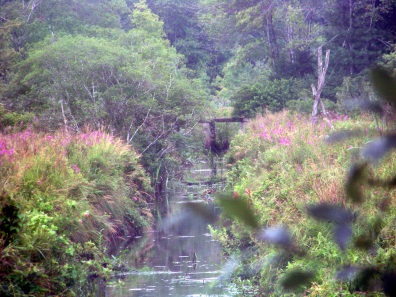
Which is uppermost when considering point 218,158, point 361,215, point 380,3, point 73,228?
point 380,3

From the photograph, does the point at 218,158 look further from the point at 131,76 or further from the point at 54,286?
the point at 54,286

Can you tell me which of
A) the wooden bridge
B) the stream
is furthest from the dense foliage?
the wooden bridge

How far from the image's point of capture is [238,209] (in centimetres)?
120

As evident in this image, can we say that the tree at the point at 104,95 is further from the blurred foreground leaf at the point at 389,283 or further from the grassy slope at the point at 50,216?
Answer: the blurred foreground leaf at the point at 389,283

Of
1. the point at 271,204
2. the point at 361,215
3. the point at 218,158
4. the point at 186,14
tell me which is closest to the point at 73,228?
the point at 271,204

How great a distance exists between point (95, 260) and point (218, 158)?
19108mm

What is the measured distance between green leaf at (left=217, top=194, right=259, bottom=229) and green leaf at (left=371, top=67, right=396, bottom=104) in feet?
1.24

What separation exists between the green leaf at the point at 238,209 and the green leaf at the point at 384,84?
377 mm

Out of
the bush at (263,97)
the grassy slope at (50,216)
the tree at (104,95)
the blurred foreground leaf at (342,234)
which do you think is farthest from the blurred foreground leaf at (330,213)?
the bush at (263,97)

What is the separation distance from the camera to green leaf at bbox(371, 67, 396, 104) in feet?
3.31

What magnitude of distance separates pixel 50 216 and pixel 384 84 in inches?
241

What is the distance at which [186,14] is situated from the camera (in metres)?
49.4

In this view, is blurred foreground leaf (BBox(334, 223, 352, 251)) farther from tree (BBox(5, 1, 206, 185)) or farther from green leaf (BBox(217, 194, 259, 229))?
tree (BBox(5, 1, 206, 185))

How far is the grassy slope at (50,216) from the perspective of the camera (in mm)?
5324
